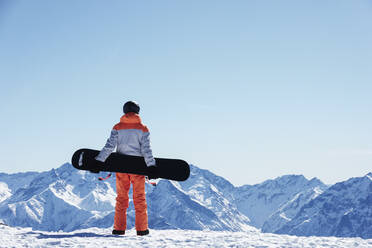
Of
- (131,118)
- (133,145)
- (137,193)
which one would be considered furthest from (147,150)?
(137,193)

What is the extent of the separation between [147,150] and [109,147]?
103 cm

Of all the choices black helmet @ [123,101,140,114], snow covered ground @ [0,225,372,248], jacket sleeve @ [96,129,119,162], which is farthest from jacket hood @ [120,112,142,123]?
snow covered ground @ [0,225,372,248]

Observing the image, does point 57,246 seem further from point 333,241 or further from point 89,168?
point 333,241

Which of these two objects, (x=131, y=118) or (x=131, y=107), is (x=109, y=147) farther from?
(x=131, y=107)

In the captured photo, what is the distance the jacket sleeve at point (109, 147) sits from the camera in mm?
10773

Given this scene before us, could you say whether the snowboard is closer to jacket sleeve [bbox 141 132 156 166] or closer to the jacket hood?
jacket sleeve [bbox 141 132 156 166]

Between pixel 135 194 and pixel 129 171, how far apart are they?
72 cm

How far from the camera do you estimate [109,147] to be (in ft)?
36.2

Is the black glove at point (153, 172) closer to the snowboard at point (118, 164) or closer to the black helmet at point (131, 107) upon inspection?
the snowboard at point (118, 164)

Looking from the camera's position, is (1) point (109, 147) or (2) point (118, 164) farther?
(1) point (109, 147)

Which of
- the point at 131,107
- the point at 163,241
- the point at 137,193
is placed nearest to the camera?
the point at 163,241

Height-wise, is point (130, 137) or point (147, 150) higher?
point (130, 137)

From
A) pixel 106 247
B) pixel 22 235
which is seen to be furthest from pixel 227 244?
pixel 22 235

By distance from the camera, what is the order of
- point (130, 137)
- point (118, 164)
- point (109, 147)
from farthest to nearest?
point (130, 137) < point (109, 147) < point (118, 164)
